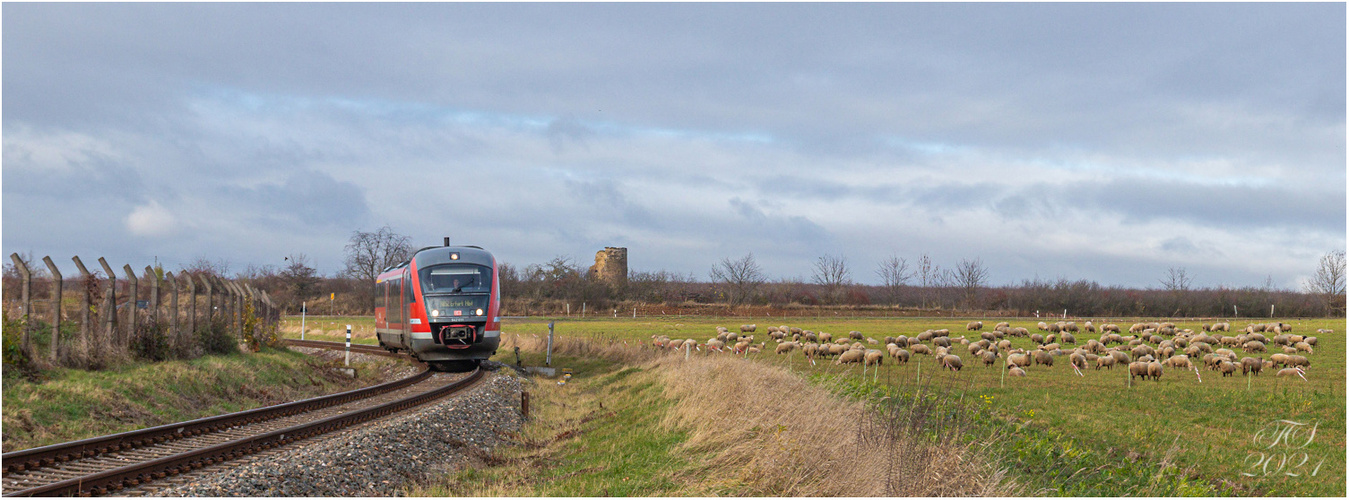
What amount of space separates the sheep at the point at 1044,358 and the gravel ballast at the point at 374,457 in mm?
23051

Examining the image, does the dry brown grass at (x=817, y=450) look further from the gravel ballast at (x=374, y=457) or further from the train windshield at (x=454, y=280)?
the train windshield at (x=454, y=280)

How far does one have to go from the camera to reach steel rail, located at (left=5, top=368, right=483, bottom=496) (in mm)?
8930

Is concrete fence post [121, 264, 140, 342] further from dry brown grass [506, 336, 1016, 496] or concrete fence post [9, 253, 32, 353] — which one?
dry brown grass [506, 336, 1016, 496]

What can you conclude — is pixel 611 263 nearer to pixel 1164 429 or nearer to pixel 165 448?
pixel 1164 429

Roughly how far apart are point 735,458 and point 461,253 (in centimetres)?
1678

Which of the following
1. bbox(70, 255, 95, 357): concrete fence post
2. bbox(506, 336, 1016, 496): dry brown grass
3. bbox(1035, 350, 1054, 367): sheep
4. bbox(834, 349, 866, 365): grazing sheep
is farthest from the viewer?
bbox(834, 349, 866, 365): grazing sheep

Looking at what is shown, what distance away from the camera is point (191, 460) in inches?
422

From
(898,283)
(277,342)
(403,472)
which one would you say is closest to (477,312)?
(277,342)

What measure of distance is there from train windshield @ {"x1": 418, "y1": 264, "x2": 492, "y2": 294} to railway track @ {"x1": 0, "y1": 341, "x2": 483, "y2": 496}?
6856 mm

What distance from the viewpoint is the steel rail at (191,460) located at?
29.3 feet

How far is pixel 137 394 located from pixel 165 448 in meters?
5.22

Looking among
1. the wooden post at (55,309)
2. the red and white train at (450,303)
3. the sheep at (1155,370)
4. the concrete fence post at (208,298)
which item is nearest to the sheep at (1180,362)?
the sheep at (1155,370)

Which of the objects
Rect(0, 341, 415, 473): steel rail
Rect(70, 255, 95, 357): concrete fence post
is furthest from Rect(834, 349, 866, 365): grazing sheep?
Rect(70, 255, 95, 357): concrete fence post

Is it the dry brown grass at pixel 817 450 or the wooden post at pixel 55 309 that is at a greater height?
the wooden post at pixel 55 309
